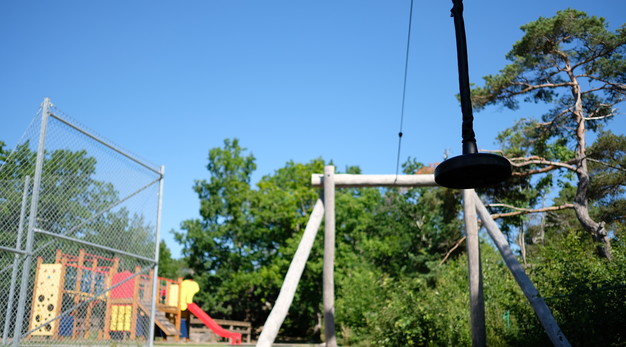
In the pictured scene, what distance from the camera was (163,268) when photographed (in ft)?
150

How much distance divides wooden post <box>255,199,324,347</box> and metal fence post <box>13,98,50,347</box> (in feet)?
8.97

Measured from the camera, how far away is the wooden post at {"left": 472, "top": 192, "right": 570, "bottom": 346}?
638cm

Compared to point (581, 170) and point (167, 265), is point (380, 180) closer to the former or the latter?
point (581, 170)

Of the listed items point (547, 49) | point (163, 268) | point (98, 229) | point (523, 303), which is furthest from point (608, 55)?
point (163, 268)

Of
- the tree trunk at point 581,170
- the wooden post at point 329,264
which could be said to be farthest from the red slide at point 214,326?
the wooden post at point 329,264

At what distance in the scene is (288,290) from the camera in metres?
7.20

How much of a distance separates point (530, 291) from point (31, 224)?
6.21 m

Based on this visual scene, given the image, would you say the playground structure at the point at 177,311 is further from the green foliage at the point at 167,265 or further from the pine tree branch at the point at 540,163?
the green foliage at the point at 167,265

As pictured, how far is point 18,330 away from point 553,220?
94.1 ft

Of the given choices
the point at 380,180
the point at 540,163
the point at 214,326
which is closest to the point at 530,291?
the point at 380,180

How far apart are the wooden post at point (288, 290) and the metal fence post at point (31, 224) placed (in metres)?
2.73

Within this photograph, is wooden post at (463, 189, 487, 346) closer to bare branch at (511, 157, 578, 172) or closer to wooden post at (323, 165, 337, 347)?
wooden post at (323, 165, 337, 347)

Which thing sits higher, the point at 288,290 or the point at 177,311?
the point at 288,290

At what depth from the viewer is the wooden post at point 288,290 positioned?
6753 millimetres
